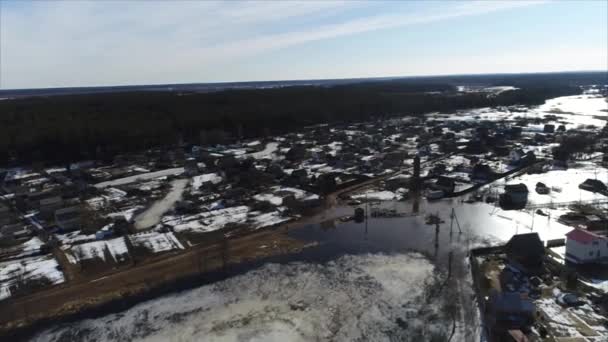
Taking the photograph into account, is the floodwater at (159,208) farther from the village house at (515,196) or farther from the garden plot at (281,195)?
the village house at (515,196)

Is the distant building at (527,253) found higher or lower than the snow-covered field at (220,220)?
higher

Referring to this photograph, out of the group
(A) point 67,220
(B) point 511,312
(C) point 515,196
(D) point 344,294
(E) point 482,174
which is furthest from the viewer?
(E) point 482,174

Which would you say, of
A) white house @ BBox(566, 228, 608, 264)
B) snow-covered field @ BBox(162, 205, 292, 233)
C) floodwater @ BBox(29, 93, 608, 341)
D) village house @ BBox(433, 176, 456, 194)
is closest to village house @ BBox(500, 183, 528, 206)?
floodwater @ BBox(29, 93, 608, 341)

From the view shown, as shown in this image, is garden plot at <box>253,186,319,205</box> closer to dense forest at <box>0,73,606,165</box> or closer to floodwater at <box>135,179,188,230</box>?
floodwater at <box>135,179,188,230</box>

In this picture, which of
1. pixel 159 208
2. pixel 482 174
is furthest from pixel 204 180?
pixel 482 174

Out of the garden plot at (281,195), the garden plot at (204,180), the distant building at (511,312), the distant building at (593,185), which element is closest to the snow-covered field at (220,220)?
the garden plot at (281,195)

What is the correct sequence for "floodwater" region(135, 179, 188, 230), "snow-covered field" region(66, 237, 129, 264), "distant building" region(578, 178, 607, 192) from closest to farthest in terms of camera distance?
"snow-covered field" region(66, 237, 129, 264) < "floodwater" region(135, 179, 188, 230) < "distant building" region(578, 178, 607, 192)

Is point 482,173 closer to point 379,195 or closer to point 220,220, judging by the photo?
point 379,195
